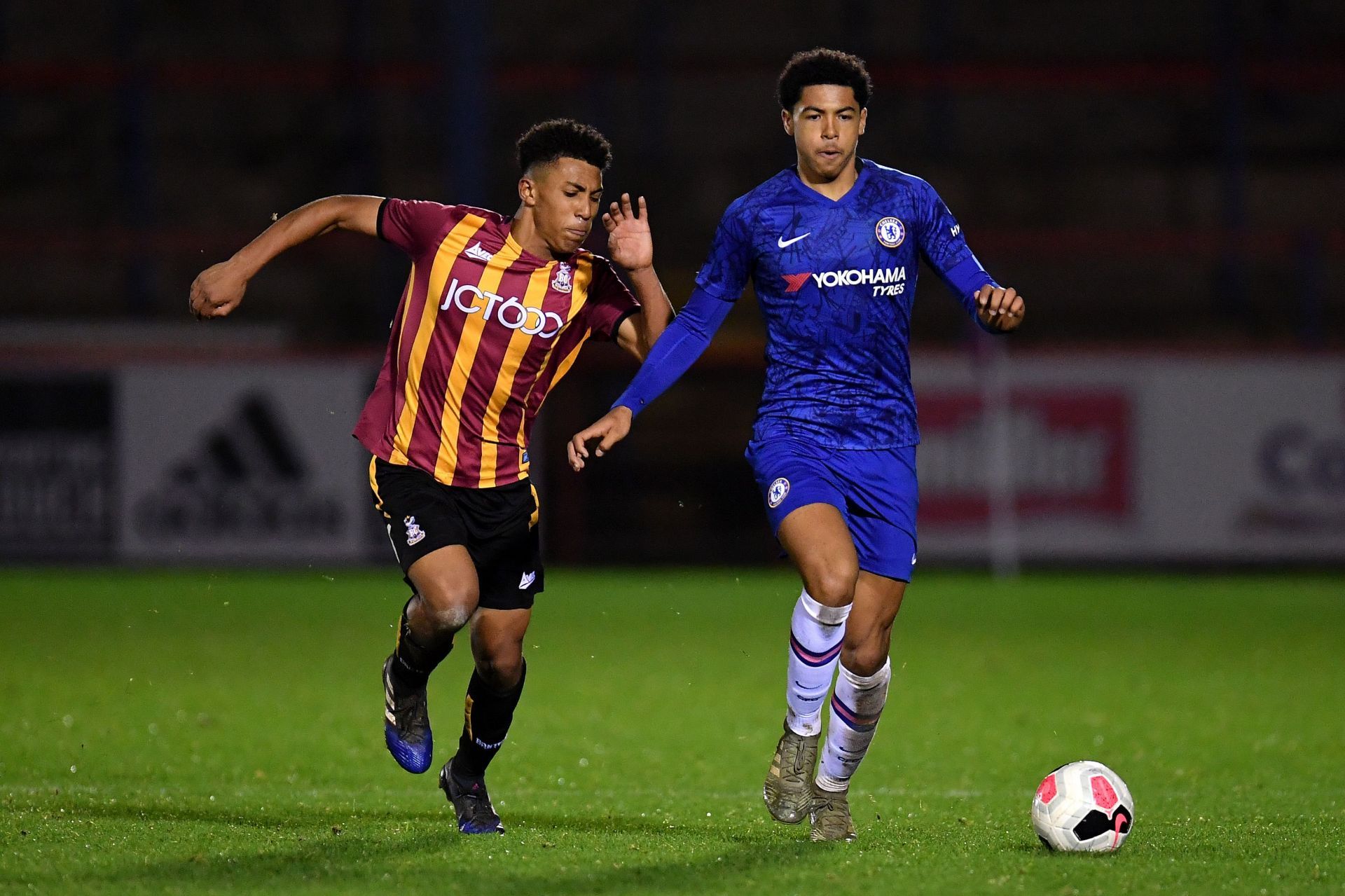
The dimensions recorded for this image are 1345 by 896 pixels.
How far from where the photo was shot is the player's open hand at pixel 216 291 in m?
5.00

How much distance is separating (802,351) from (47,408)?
407 inches

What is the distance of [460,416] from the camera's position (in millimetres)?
5223

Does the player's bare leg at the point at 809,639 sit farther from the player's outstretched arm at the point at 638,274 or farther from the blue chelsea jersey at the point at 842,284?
the player's outstretched arm at the point at 638,274

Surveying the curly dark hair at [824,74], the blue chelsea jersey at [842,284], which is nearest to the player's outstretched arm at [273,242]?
the blue chelsea jersey at [842,284]

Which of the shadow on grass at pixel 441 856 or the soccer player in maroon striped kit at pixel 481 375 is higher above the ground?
the soccer player in maroon striped kit at pixel 481 375

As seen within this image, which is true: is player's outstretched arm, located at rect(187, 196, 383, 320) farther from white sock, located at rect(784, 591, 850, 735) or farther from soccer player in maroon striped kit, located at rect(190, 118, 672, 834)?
white sock, located at rect(784, 591, 850, 735)

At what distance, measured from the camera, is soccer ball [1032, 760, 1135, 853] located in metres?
4.69

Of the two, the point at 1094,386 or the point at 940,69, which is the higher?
the point at 940,69

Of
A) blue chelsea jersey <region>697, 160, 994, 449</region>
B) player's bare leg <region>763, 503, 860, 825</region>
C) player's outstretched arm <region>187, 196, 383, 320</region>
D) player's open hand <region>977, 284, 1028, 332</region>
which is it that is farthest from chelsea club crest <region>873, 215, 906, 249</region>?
player's outstretched arm <region>187, 196, 383, 320</region>

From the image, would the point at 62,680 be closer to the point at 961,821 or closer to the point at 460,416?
the point at 460,416

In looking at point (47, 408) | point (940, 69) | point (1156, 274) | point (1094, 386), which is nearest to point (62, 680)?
point (47, 408)

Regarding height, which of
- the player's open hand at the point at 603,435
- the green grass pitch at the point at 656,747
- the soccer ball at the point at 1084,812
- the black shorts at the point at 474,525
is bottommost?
the green grass pitch at the point at 656,747

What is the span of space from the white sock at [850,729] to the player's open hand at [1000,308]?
3.39 ft

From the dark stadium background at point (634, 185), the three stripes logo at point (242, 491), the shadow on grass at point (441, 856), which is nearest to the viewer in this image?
the shadow on grass at point (441, 856)
